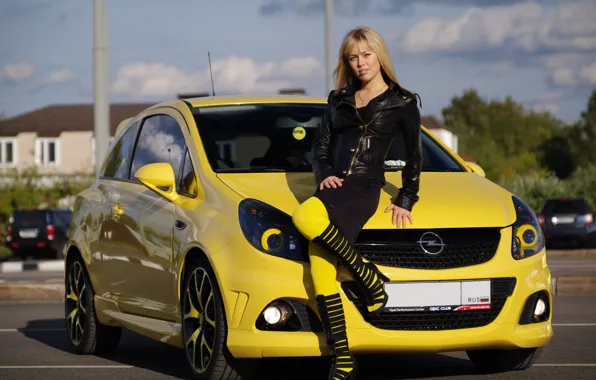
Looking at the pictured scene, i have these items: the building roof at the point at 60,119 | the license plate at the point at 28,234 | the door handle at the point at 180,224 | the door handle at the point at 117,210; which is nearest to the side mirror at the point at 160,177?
the door handle at the point at 180,224

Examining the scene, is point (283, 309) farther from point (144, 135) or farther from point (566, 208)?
point (566, 208)

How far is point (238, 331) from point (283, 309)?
26 cm

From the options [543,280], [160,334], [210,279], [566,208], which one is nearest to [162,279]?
[160,334]

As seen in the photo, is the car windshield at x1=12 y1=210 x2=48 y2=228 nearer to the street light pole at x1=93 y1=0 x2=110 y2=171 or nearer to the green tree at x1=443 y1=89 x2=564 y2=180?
the street light pole at x1=93 y1=0 x2=110 y2=171

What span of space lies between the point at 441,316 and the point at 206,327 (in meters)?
1.27

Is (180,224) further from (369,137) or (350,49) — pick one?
(350,49)

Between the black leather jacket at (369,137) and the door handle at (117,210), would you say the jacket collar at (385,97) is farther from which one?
the door handle at (117,210)

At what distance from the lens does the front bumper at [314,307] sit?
6.36 m

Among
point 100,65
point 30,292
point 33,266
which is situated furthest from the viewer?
point 33,266

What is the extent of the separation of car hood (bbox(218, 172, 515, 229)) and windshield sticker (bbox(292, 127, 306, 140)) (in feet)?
1.90

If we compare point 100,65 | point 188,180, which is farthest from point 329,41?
point 188,180

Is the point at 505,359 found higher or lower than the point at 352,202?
lower

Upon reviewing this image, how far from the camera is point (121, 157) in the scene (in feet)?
29.9

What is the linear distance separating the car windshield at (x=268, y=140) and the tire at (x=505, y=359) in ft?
3.58
